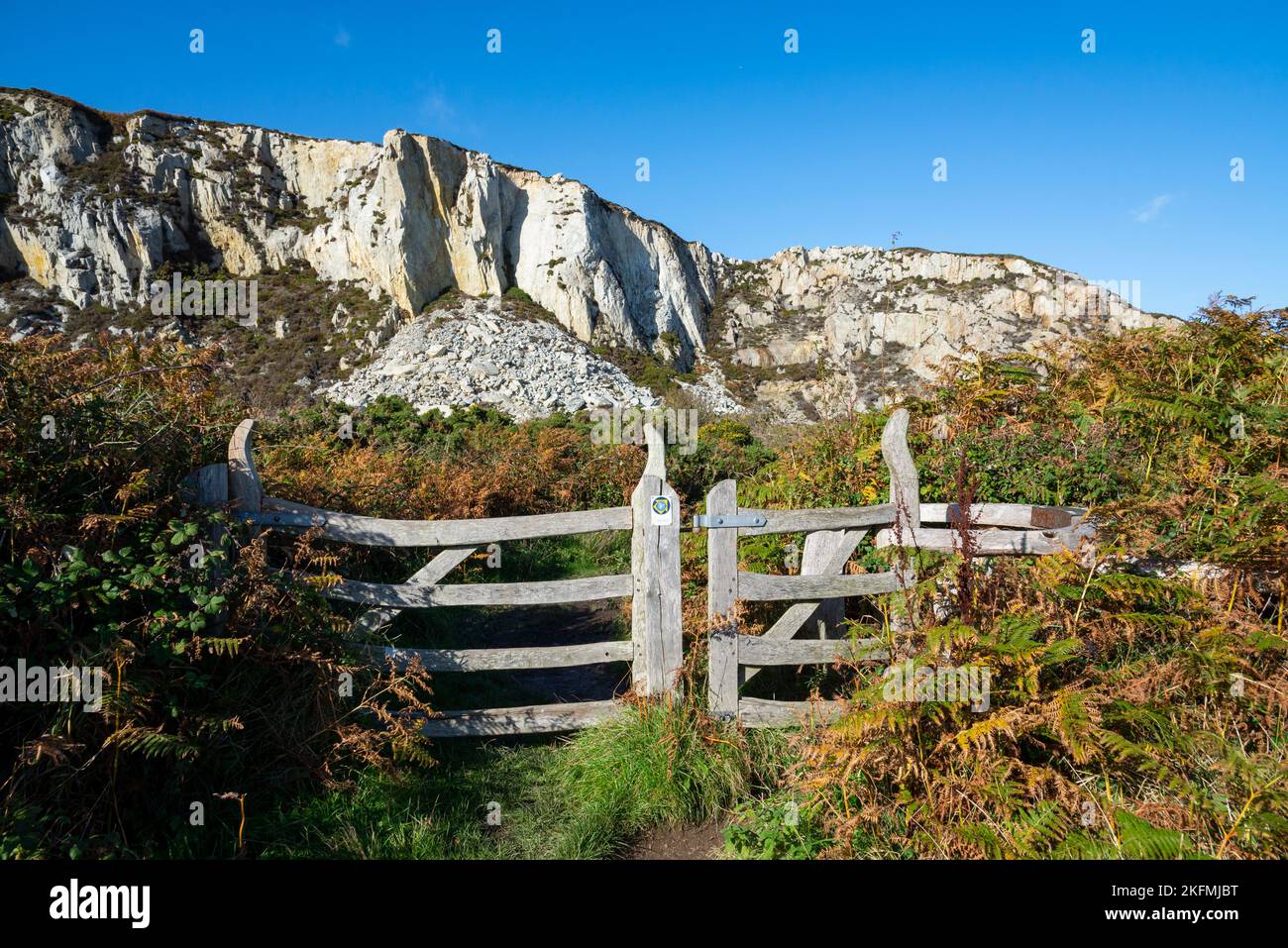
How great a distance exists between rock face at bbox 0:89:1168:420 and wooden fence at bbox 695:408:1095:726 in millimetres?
28943

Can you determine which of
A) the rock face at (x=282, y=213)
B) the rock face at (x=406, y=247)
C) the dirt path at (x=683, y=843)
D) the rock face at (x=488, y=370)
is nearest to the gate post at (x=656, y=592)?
the dirt path at (x=683, y=843)

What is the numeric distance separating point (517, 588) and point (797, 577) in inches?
71.9

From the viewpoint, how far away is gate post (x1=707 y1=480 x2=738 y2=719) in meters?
4.42

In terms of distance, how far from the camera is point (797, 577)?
4.58 m

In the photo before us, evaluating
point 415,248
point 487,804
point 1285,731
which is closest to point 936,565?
point 1285,731

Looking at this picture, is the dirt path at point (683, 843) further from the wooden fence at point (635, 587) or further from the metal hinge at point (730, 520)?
the metal hinge at point (730, 520)

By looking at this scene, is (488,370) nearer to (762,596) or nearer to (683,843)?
(762,596)

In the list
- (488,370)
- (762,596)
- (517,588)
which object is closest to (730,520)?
(762,596)

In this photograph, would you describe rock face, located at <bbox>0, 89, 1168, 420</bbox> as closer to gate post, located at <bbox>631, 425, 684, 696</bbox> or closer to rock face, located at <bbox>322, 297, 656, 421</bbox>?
rock face, located at <bbox>322, 297, 656, 421</bbox>

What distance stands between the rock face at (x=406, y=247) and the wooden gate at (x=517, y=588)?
28667 mm

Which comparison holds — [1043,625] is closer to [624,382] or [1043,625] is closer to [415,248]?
[624,382]

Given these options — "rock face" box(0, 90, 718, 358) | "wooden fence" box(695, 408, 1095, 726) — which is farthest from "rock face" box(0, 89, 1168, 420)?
"wooden fence" box(695, 408, 1095, 726)

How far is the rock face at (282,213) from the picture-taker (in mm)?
41406
